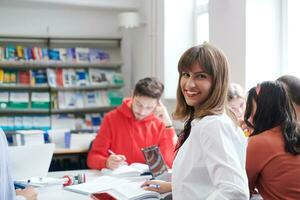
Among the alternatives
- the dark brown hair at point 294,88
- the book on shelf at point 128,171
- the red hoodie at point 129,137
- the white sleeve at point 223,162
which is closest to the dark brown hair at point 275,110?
the dark brown hair at point 294,88

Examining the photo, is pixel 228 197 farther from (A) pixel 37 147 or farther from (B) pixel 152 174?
(A) pixel 37 147

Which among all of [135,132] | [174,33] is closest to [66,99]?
[174,33]

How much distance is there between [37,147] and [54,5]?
3.71 meters

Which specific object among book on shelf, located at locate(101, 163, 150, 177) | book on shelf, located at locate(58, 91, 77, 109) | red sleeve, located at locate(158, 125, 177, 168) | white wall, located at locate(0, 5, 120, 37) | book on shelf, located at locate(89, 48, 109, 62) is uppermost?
white wall, located at locate(0, 5, 120, 37)

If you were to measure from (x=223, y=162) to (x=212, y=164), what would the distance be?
4cm

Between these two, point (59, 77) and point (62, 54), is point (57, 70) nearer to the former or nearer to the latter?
point (59, 77)

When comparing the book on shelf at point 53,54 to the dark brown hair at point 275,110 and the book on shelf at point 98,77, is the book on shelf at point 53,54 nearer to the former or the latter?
the book on shelf at point 98,77

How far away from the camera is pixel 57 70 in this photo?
5.46 metres

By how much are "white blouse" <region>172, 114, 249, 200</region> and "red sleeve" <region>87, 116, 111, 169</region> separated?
151cm

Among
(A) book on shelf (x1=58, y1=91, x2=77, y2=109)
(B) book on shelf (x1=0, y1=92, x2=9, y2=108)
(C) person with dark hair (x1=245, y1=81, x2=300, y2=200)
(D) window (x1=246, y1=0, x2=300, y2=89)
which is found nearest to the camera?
(C) person with dark hair (x1=245, y1=81, x2=300, y2=200)

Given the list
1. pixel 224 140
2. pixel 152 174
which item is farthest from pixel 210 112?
pixel 152 174

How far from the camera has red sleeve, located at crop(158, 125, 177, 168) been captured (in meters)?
2.91

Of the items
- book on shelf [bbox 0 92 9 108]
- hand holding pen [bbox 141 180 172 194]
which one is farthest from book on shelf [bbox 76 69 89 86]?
hand holding pen [bbox 141 180 172 194]

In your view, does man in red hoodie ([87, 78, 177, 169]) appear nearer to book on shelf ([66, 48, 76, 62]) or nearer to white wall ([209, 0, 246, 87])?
white wall ([209, 0, 246, 87])
